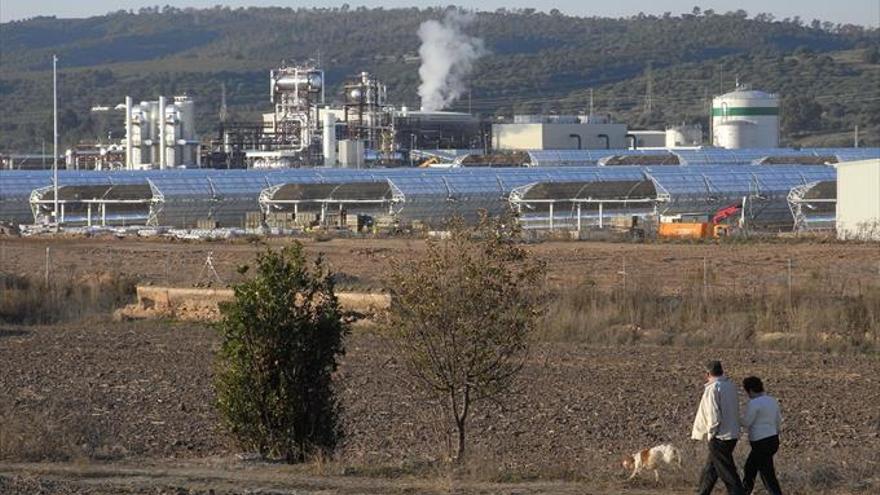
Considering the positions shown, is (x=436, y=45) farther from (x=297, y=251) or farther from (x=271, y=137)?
(x=297, y=251)

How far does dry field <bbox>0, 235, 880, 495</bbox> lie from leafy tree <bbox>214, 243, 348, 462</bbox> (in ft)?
1.59

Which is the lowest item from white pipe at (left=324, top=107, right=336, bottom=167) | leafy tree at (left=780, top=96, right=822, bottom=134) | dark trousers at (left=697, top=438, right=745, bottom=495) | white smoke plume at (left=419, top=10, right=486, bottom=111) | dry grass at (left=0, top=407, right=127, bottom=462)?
dry grass at (left=0, top=407, right=127, bottom=462)

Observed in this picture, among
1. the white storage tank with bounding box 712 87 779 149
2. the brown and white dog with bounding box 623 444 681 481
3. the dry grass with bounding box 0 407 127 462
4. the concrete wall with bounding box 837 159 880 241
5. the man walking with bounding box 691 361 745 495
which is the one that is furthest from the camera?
the white storage tank with bounding box 712 87 779 149

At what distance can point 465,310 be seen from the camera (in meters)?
18.2

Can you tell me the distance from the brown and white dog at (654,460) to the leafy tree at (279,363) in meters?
3.16

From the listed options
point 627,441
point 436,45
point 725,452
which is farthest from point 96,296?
point 436,45

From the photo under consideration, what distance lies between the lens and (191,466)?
1811cm

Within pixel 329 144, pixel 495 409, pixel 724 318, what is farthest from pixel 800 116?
pixel 495 409

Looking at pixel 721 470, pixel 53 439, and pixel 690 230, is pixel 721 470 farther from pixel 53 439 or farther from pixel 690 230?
pixel 690 230

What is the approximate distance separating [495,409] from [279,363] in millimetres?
6652

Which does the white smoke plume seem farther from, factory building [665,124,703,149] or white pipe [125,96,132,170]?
white pipe [125,96,132,170]

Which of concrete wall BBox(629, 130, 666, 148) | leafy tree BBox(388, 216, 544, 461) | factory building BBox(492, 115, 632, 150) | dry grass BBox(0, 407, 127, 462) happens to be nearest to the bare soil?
dry grass BBox(0, 407, 127, 462)

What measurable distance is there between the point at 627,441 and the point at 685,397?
4.56 m

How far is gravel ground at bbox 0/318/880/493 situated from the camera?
60.5 ft
